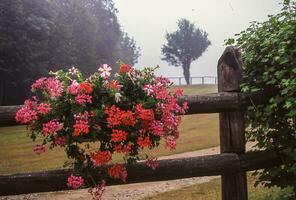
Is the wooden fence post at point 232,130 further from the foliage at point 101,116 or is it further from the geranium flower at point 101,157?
the geranium flower at point 101,157

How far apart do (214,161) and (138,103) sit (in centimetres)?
→ 142

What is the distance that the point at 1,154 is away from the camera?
17.1m

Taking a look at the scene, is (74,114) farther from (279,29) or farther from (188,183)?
(188,183)

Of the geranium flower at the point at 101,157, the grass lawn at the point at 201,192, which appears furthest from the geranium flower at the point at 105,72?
the grass lawn at the point at 201,192

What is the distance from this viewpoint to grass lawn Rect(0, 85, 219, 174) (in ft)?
44.8

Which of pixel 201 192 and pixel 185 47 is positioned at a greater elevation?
pixel 185 47

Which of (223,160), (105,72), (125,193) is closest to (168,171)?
(223,160)

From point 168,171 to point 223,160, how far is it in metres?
0.72

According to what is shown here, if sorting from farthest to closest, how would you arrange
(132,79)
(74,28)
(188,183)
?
(74,28) → (188,183) → (132,79)

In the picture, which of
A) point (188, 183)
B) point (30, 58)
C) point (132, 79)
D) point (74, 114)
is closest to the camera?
point (74, 114)

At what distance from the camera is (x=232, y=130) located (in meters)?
5.16

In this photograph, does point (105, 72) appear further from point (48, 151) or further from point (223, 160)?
point (48, 151)

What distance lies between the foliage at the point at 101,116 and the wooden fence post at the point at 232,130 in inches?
47.2

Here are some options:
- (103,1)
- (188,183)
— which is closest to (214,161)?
(188,183)
